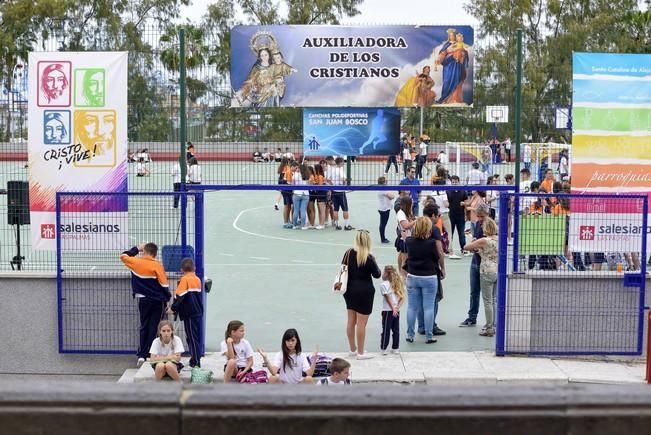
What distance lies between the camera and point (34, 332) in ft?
38.4

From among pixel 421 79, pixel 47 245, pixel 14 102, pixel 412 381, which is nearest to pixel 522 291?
pixel 412 381

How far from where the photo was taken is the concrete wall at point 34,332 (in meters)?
11.7

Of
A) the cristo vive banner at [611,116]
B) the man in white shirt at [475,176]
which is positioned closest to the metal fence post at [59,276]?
the man in white shirt at [475,176]

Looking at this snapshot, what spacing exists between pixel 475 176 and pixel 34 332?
20.0 feet

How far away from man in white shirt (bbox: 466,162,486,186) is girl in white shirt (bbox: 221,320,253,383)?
4322 mm

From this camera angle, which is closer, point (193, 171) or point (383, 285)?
point (383, 285)

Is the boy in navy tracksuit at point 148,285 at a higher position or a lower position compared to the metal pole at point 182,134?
lower

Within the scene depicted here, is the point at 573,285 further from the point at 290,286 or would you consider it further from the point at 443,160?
the point at 290,286

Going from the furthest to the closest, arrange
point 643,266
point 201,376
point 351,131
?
1. point 351,131
2. point 643,266
3. point 201,376

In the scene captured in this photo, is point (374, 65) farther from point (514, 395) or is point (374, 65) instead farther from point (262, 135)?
point (514, 395)

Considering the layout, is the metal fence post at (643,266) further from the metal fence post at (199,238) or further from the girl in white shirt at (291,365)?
the metal fence post at (199,238)

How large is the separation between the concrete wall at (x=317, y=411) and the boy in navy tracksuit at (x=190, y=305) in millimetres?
7672

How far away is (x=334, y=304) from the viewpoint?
14516 mm

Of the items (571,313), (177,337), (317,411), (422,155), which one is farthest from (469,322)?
(317,411)
